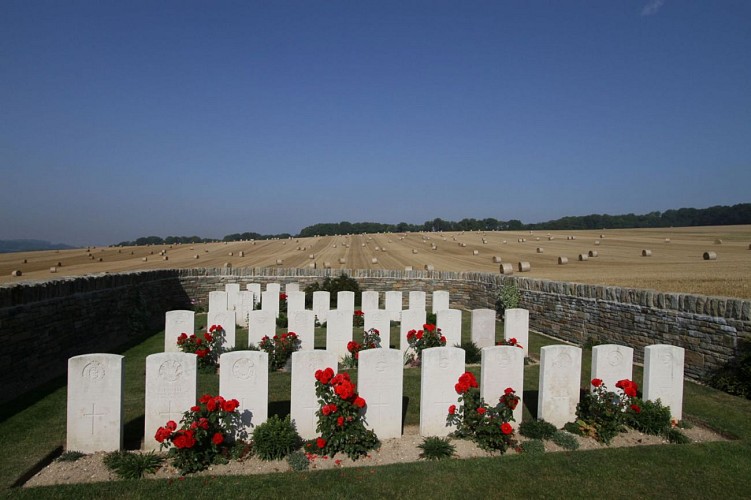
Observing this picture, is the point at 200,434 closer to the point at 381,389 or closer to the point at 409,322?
the point at 381,389

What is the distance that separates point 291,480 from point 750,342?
924cm

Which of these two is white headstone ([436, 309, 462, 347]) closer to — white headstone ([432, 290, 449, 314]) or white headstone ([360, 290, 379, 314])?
white headstone ([360, 290, 379, 314])

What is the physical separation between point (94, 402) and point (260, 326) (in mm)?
6362

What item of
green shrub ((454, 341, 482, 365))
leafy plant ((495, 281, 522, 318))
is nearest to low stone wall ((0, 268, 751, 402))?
leafy plant ((495, 281, 522, 318))

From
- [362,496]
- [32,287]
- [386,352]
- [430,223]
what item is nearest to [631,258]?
[386,352]

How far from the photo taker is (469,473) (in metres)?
6.34

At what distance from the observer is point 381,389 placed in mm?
7645

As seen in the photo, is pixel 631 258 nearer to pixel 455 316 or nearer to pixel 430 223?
pixel 455 316

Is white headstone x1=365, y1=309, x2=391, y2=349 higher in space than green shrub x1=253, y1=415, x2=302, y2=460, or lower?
higher

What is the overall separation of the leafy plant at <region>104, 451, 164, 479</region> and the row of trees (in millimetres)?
51365

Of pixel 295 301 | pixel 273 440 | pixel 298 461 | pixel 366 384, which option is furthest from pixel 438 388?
pixel 295 301

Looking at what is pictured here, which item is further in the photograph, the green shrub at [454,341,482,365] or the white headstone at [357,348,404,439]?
the green shrub at [454,341,482,365]

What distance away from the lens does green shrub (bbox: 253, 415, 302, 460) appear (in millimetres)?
6840

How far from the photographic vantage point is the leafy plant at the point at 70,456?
6.61 meters
